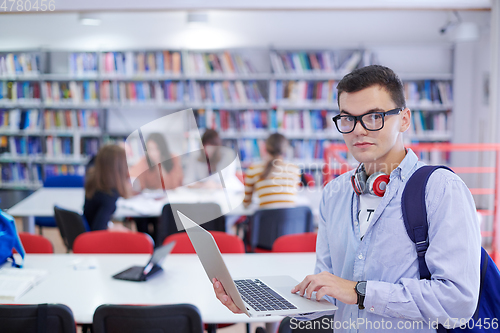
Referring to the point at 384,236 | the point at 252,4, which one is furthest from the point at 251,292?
the point at 252,4

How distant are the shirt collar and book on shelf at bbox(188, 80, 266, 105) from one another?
4344mm

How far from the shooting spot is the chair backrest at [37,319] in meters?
1.47

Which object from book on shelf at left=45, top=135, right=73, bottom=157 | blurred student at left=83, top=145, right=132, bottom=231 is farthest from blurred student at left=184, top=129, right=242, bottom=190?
book on shelf at left=45, top=135, right=73, bottom=157

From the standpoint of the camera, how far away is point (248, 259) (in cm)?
227

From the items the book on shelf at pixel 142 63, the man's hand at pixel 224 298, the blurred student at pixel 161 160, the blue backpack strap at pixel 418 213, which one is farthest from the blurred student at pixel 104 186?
the book on shelf at pixel 142 63

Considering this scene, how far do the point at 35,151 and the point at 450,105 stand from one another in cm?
531

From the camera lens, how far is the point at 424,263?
39.7 inches

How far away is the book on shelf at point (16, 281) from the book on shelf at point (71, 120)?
12.5 ft

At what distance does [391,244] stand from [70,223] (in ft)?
7.94

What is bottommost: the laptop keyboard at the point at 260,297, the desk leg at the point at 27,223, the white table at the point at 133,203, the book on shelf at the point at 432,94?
the desk leg at the point at 27,223

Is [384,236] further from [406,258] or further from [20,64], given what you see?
[20,64]

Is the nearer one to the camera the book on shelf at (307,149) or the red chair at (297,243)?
the red chair at (297,243)

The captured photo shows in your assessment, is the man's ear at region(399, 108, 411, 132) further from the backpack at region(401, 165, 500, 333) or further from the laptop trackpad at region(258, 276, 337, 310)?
the laptop trackpad at region(258, 276, 337, 310)

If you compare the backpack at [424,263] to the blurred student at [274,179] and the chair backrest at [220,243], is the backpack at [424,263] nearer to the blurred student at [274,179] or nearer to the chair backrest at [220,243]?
the chair backrest at [220,243]
